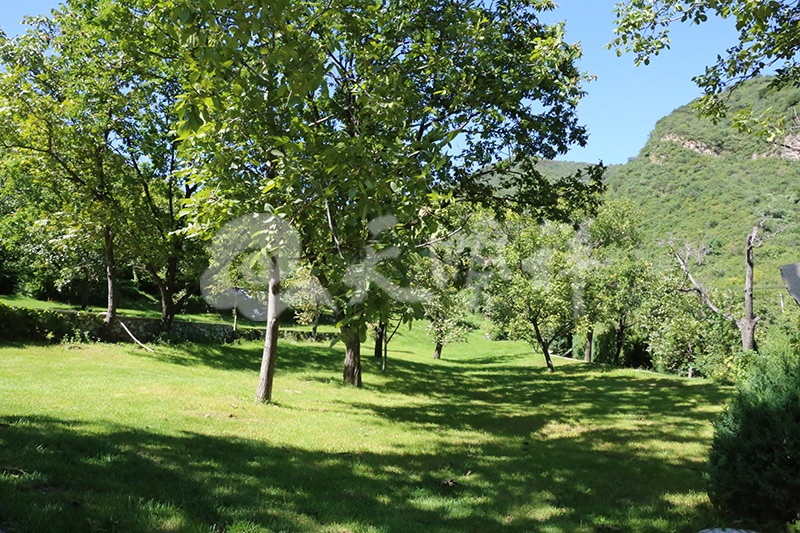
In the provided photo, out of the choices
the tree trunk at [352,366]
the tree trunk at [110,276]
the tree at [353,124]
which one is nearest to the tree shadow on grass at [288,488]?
the tree at [353,124]

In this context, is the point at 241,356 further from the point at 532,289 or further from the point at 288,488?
the point at 288,488

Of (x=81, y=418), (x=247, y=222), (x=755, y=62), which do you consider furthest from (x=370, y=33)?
(x=81, y=418)

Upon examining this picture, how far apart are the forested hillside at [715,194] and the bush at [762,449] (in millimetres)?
20427

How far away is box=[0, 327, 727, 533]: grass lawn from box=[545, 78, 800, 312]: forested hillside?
16.8 m

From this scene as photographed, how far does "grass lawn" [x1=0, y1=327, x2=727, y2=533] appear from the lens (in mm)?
4426

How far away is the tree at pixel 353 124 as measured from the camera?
450 cm

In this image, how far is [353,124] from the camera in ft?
30.3

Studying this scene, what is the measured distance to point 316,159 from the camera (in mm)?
6008

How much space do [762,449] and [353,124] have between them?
753 cm

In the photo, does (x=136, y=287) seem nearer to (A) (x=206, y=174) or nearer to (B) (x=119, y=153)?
(B) (x=119, y=153)

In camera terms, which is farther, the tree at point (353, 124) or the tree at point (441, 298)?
the tree at point (441, 298)

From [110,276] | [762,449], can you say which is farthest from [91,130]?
[762,449]

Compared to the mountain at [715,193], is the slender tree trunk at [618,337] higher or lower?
lower

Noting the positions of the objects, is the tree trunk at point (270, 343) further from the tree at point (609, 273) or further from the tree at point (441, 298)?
the tree at point (609, 273)
